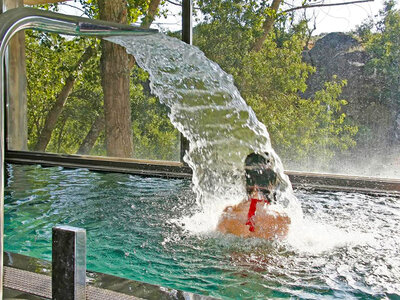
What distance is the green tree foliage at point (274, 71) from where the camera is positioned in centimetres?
620

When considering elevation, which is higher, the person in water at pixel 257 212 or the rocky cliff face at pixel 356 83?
the rocky cliff face at pixel 356 83

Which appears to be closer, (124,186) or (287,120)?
(124,186)

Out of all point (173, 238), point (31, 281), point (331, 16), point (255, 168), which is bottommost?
point (173, 238)

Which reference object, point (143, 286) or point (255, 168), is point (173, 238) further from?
point (143, 286)

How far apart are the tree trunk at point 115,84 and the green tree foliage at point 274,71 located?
103 cm

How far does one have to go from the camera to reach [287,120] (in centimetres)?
641

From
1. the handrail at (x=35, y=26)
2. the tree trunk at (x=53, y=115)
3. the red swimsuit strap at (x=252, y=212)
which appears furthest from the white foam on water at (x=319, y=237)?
the tree trunk at (x=53, y=115)

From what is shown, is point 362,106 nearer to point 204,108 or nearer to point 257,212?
point 204,108

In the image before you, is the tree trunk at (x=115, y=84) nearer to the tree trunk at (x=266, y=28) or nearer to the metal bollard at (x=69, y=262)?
the tree trunk at (x=266, y=28)

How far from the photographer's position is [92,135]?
696cm

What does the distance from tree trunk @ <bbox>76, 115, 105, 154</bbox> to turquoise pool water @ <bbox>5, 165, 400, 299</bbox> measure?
11.7ft

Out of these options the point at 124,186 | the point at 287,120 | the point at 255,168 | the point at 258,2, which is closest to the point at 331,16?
the point at 258,2

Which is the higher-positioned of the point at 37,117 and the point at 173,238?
the point at 37,117

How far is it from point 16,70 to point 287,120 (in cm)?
353
